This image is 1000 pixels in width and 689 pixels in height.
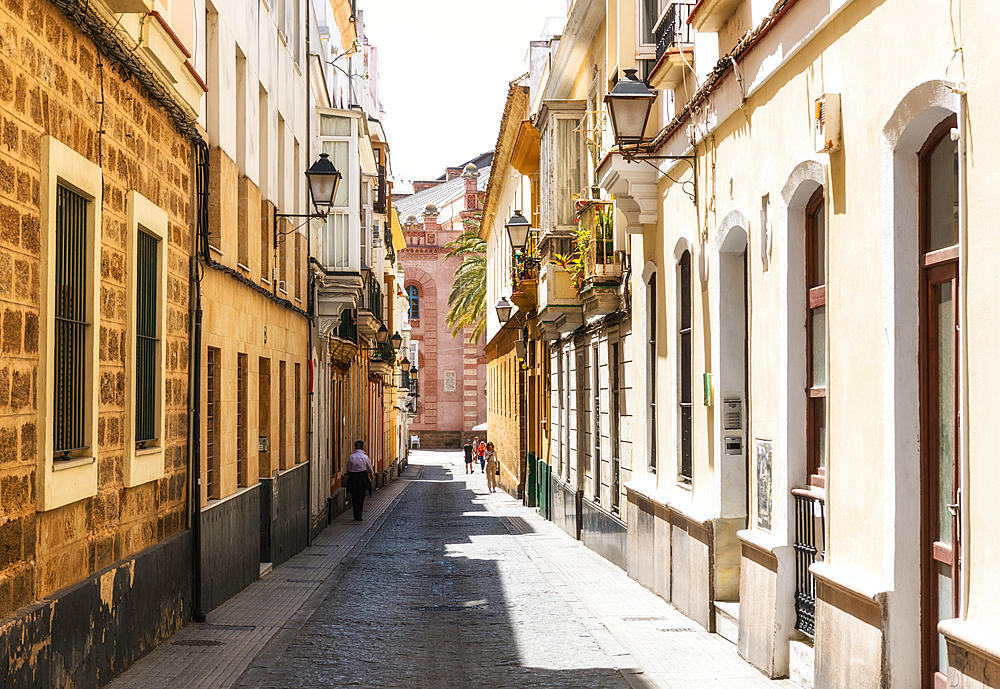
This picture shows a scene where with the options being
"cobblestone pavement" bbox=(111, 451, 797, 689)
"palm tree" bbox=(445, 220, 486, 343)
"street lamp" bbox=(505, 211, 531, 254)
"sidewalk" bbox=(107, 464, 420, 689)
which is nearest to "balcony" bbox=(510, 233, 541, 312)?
"street lamp" bbox=(505, 211, 531, 254)

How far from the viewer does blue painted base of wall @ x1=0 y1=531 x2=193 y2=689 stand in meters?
6.76

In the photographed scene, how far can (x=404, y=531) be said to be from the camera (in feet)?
76.6

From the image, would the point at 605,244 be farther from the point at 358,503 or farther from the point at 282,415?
the point at 358,503

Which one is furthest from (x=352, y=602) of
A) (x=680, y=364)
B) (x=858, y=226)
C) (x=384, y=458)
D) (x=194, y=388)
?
(x=384, y=458)

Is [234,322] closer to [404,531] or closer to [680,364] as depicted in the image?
[680,364]

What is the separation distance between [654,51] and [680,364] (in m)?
3.79

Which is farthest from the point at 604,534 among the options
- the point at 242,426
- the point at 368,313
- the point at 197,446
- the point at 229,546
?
the point at 368,313

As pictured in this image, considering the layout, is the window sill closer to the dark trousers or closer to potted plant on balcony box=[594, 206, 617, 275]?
potted plant on balcony box=[594, 206, 617, 275]

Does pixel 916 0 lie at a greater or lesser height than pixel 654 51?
lesser

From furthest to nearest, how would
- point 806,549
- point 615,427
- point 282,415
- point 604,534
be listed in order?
point 282,415
point 604,534
point 615,427
point 806,549

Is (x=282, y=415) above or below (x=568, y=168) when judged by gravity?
below

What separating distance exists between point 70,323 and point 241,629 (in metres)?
4.41

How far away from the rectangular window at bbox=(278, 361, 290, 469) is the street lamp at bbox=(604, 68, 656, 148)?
7.72m

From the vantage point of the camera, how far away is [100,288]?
8445 millimetres
